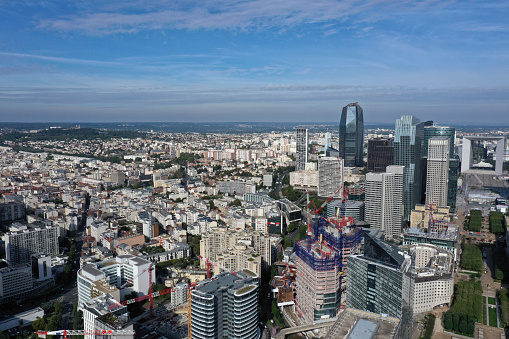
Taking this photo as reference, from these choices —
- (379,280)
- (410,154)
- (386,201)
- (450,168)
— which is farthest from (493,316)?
(450,168)

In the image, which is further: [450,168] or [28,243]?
[450,168]

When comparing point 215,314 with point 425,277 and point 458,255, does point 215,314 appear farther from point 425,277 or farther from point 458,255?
point 458,255

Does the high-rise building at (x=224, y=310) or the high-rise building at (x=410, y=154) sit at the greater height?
the high-rise building at (x=410, y=154)

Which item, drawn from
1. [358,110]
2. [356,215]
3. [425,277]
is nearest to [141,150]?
[358,110]

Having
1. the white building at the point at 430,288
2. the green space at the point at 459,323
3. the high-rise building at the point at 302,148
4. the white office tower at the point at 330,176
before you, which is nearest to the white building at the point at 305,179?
the white office tower at the point at 330,176

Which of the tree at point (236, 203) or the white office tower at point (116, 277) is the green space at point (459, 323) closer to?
the white office tower at point (116, 277)

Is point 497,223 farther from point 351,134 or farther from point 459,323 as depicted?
point 351,134
